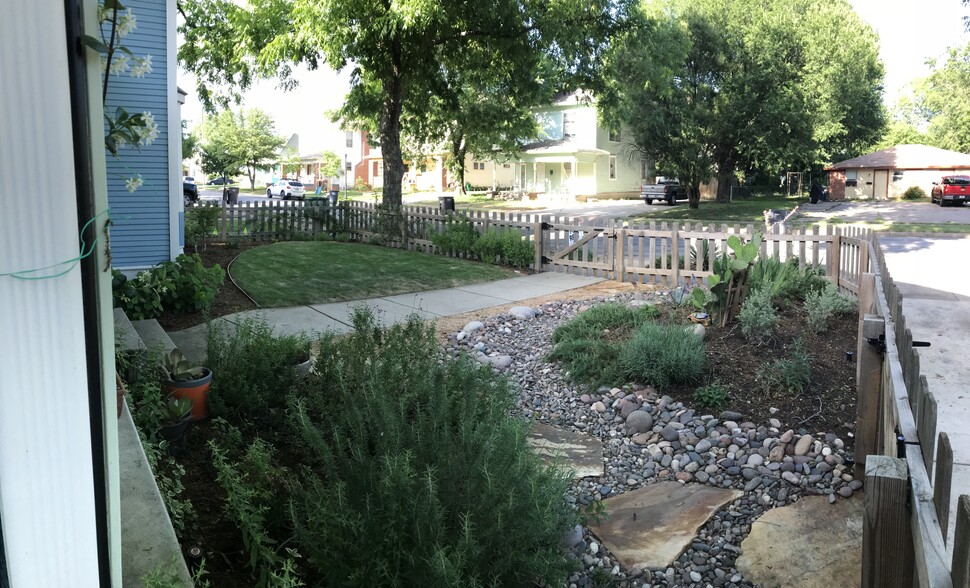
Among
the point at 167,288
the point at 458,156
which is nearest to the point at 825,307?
the point at 167,288

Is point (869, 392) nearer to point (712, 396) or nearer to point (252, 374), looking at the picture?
point (712, 396)

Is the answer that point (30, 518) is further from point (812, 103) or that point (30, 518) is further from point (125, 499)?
point (812, 103)

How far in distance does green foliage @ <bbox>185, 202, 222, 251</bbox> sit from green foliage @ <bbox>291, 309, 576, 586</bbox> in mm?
12085

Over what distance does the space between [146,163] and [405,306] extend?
362cm

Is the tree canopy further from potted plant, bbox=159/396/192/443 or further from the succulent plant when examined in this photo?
potted plant, bbox=159/396/192/443

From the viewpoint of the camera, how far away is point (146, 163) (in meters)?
8.47

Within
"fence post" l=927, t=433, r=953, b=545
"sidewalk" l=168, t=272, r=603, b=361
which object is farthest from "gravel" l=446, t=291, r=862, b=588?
"sidewalk" l=168, t=272, r=603, b=361

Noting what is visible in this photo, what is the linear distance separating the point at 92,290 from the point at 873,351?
4137mm

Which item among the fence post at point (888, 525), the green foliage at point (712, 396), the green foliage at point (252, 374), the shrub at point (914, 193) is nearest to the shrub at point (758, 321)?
the green foliage at point (712, 396)

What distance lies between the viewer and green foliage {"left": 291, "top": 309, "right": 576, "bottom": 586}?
2695mm

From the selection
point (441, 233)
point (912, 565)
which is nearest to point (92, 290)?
point (912, 565)

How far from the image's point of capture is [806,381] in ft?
19.2

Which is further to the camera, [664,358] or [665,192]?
[665,192]

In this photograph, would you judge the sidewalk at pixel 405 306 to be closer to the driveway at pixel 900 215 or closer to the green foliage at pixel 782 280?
the green foliage at pixel 782 280
